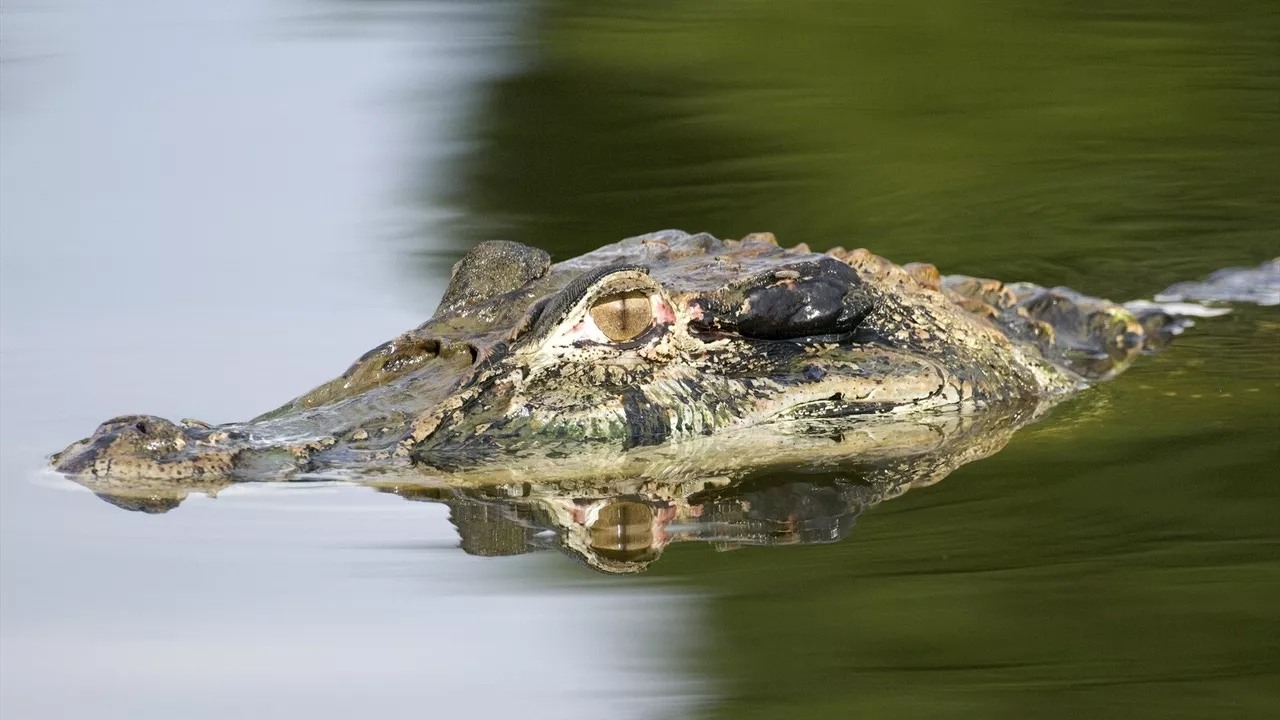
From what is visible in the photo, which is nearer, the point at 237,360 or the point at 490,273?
the point at 490,273

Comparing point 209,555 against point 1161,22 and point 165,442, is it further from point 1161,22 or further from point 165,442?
point 1161,22

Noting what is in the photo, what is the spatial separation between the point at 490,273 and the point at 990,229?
3956 millimetres

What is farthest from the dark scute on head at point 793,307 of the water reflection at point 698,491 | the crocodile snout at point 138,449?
the crocodile snout at point 138,449

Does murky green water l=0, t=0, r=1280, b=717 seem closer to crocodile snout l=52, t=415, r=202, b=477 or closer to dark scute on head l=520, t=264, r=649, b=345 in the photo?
crocodile snout l=52, t=415, r=202, b=477

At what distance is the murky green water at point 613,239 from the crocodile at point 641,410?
0.51 ft

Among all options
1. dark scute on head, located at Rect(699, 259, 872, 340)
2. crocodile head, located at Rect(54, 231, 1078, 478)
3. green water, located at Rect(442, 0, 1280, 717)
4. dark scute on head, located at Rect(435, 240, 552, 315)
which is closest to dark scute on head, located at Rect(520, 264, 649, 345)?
crocodile head, located at Rect(54, 231, 1078, 478)

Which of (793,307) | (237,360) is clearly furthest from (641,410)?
(237,360)

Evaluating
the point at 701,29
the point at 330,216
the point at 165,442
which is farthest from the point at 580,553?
the point at 701,29

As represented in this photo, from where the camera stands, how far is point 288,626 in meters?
3.96

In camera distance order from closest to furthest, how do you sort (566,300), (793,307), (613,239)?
(566,300)
(793,307)
(613,239)

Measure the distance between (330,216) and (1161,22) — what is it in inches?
252

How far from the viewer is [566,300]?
5152 mm

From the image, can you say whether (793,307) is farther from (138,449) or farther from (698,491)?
(138,449)

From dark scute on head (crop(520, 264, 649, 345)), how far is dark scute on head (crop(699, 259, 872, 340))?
Result: 1.08ft
